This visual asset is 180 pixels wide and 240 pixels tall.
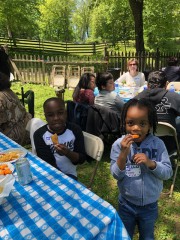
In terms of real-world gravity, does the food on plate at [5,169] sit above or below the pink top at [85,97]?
below

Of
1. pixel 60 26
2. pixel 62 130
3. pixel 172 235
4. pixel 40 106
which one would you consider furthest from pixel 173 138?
pixel 60 26

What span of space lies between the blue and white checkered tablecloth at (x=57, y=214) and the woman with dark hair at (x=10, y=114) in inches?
74.3

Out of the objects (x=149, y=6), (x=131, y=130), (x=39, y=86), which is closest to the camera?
(x=131, y=130)

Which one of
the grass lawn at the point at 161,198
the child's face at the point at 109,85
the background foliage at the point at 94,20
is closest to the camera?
the grass lawn at the point at 161,198

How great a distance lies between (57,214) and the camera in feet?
4.33

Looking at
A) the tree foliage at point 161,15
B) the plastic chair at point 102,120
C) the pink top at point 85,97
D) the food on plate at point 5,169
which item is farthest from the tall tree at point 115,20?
the food on plate at point 5,169

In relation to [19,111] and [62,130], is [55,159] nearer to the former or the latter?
[62,130]

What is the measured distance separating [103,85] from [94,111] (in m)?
0.54

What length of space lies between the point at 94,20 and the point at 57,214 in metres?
42.0

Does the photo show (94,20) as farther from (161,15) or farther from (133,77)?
(133,77)

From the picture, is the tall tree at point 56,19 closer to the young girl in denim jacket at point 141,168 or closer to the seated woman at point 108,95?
the seated woman at point 108,95

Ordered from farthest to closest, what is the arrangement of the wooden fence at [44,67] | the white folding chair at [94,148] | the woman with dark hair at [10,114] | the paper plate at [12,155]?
the wooden fence at [44,67] → the woman with dark hair at [10,114] → the white folding chair at [94,148] → the paper plate at [12,155]

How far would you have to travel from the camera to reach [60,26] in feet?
144

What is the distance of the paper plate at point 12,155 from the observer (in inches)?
79.0
